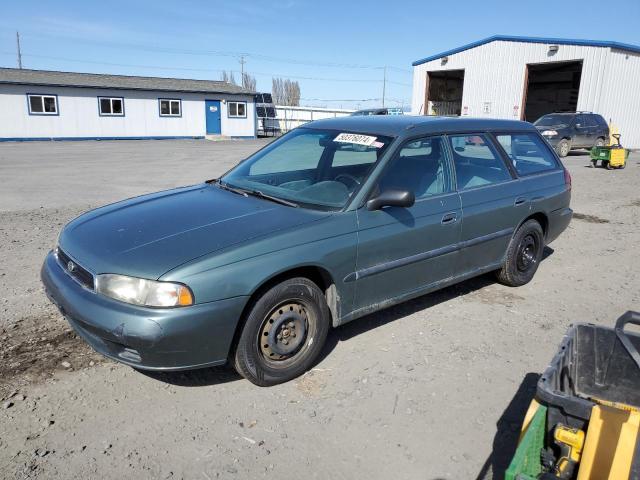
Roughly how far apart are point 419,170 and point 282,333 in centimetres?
180

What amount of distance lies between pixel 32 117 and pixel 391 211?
29539mm

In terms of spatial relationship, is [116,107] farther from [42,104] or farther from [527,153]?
[527,153]

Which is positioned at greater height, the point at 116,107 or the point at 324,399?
the point at 116,107

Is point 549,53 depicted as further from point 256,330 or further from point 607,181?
point 256,330

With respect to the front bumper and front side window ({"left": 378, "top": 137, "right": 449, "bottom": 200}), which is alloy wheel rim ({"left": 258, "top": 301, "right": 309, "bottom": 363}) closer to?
the front bumper

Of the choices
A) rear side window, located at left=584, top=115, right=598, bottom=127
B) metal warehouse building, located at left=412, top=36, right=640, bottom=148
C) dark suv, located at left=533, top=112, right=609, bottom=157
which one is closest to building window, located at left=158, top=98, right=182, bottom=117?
metal warehouse building, located at left=412, top=36, right=640, bottom=148

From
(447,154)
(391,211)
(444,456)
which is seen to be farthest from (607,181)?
(444,456)

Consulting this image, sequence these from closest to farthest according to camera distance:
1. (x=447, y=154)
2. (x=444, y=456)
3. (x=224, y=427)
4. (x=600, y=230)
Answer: (x=444, y=456) → (x=224, y=427) → (x=447, y=154) → (x=600, y=230)

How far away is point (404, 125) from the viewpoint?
4.21 meters

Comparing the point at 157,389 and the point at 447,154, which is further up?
the point at 447,154

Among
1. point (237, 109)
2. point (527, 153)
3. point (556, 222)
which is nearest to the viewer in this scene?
point (527, 153)

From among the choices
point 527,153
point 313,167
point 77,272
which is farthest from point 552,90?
point 77,272

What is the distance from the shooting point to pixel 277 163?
4.65 metres

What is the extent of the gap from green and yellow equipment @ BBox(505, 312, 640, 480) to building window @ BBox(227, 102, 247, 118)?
109 feet
